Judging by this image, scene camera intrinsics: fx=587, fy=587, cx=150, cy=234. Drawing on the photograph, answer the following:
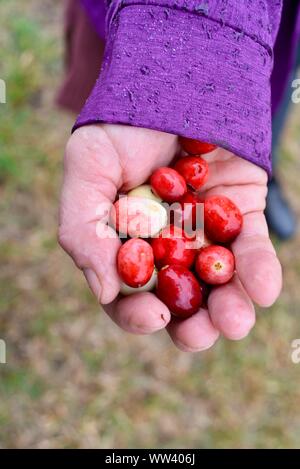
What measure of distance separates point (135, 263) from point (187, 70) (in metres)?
0.46

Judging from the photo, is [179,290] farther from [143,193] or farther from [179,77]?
[179,77]

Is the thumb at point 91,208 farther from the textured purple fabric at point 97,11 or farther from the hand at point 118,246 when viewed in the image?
the textured purple fabric at point 97,11

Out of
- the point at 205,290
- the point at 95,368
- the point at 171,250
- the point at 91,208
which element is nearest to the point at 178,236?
the point at 171,250

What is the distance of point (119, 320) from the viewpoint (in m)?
1.30

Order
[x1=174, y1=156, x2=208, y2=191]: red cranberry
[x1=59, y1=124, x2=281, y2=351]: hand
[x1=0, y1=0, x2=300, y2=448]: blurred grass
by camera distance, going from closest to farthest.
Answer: [x1=59, y1=124, x2=281, y2=351]: hand → [x1=174, y1=156, x2=208, y2=191]: red cranberry → [x1=0, y1=0, x2=300, y2=448]: blurred grass

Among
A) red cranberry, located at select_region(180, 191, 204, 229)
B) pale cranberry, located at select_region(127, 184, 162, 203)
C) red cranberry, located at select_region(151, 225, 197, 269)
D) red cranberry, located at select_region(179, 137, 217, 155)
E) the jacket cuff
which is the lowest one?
red cranberry, located at select_region(151, 225, 197, 269)

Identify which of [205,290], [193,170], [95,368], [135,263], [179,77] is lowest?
[95,368]

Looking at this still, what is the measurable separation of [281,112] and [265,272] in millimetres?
1125

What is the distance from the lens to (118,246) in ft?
4.36

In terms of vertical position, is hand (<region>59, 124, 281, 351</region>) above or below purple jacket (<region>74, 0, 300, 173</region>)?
below

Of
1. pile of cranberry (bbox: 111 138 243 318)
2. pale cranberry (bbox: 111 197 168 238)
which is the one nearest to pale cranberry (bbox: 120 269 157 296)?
pile of cranberry (bbox: 111 138 243 318)

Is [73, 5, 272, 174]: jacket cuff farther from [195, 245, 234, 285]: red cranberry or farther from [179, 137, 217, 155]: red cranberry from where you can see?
[195, 245, 234, 285]: red cranberry

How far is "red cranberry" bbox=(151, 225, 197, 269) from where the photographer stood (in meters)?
1.43
